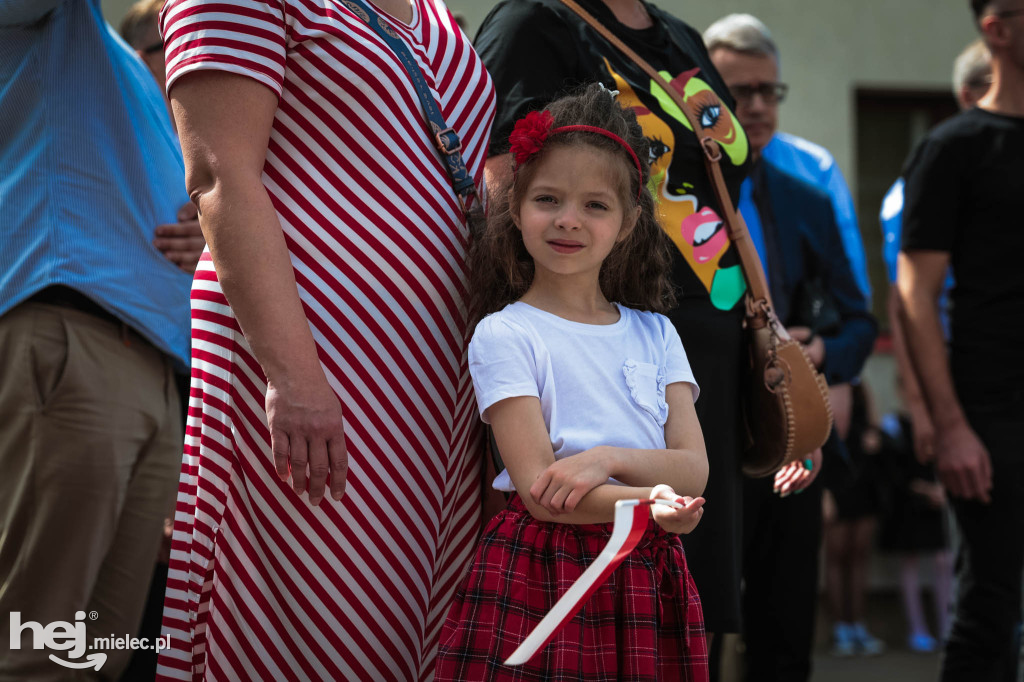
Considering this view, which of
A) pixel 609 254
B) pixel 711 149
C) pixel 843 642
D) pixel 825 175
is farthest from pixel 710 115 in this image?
pixel 843 642

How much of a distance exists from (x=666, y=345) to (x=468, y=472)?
0.43 meters

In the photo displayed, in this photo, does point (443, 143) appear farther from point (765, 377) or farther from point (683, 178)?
point (765, 377)

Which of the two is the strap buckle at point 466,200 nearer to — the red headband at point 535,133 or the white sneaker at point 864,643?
the red headband at point 535,133

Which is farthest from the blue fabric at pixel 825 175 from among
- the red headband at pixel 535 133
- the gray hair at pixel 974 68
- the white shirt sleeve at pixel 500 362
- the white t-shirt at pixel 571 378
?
the white shirt sleeve at pixel 500 362

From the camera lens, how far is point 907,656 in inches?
286

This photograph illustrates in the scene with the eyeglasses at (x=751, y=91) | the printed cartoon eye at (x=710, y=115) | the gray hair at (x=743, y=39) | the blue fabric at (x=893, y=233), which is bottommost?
the printed cartoon eye at (x=710, y=115)

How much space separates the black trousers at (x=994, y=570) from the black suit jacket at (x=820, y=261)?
0.46 meters

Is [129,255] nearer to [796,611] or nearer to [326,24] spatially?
[326,24]

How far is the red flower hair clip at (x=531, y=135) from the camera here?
200 centimetres

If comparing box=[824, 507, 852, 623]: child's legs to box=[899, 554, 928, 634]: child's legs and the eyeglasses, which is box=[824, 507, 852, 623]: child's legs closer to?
box=[899, 554, 928, 634]: child's legs

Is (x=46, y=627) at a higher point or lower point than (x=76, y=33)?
lower

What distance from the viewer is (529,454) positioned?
6.04ft

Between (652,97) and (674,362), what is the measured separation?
616 millimetres

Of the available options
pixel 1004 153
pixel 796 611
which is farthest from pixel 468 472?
pixel 1004 153
